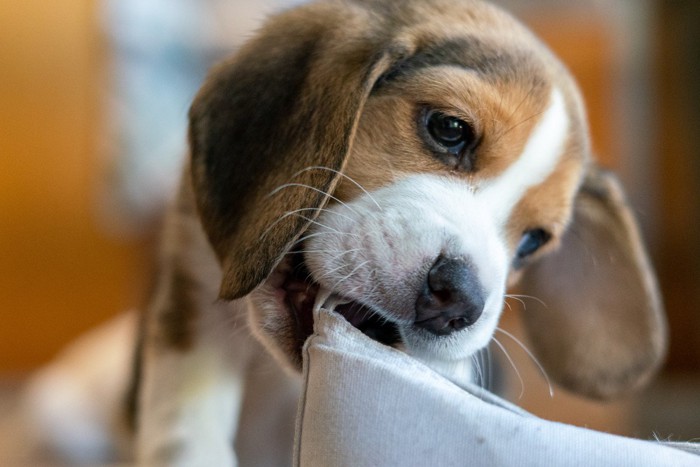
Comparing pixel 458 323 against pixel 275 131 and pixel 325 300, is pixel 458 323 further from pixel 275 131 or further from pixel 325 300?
pixel 275 131

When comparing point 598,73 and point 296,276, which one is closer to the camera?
point 296,276

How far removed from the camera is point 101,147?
3.69 m

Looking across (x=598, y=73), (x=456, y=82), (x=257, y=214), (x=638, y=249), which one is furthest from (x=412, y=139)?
(x=598, y=73)

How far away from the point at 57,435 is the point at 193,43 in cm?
203

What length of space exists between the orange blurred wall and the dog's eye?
3.01 meters

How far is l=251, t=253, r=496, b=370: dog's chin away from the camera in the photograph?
1171 millimetres

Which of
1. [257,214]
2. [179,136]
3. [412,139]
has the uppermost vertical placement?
[412,139]

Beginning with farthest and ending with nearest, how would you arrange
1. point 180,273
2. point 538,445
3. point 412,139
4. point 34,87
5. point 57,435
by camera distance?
point 34,87, point 57,435, point 180,273, point 412,139, point 538,445

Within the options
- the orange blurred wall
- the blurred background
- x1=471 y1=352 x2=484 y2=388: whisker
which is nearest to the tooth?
x1=471 y1=352 x2=484 y2=388: whisker

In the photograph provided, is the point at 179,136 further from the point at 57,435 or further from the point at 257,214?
the point at 257,214

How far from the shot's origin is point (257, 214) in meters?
1.19

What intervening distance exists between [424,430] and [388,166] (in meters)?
0.56

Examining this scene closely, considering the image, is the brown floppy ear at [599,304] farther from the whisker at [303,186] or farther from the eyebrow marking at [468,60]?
the whisker at [303,186]

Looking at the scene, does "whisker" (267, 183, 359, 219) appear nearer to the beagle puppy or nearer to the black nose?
the beagle puppy
